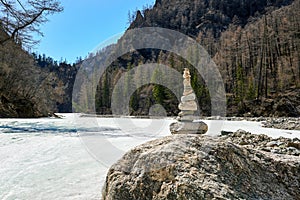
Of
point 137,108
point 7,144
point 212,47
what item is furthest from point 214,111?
point 7,144

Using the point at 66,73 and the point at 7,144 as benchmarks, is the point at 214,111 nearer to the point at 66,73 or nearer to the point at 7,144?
the point at 7,144

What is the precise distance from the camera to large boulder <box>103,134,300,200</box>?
138cm

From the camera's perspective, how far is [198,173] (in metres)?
1.44

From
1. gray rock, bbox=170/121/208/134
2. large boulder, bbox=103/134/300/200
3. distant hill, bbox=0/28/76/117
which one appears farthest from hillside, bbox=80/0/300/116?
large boulder, bbox=103/134/300/200

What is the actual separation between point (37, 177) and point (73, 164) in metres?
0.63

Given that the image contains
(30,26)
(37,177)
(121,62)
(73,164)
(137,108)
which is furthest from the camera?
(121,62)

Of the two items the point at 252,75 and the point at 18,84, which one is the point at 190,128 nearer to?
the point at 18,84

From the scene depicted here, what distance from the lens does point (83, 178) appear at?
2545 millimetres

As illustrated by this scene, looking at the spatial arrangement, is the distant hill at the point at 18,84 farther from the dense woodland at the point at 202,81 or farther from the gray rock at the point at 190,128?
the gray rock at the point at 190,128

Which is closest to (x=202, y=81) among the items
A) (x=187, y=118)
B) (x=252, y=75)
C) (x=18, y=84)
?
(x=252, y=75)

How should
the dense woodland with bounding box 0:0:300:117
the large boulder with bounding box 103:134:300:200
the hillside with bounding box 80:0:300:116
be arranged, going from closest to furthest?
the large boulder with bounding box 103:134:300:200 → the dense woodland with bounding box 0:0:300:117 → the hillside with bounding box 80:0:300:116

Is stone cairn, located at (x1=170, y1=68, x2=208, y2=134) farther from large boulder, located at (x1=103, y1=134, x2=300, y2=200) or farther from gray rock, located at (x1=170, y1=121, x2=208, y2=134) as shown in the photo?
large boulder, located at (x1=103, y1=134, x2=300, y2=200)

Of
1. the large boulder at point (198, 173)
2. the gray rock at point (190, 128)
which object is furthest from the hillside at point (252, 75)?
the large boulder at point (198, 173)

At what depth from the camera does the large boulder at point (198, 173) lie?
138 cm
